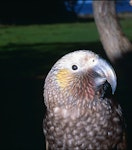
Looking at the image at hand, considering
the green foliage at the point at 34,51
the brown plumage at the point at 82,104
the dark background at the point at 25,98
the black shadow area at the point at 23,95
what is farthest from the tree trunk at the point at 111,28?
the brown plumage at the point at 82,104

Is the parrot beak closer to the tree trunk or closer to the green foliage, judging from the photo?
the tree trunk

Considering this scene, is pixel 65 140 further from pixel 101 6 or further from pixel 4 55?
pixel 4 55

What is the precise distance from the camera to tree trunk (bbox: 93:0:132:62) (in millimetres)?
10375

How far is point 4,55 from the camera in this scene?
1828 centimetres

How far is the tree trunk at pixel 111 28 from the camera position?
10.4 metres

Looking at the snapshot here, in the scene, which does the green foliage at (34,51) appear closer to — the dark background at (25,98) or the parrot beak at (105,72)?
the dark background at (25,98)

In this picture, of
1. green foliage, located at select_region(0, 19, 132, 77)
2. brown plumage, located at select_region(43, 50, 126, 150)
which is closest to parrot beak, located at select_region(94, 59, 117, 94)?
brown plumage, located at select_region(43, 50, 126, 150)

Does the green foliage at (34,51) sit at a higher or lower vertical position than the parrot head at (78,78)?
lower

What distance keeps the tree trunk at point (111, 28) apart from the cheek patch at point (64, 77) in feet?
20.6

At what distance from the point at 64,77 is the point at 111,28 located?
6.48 metres

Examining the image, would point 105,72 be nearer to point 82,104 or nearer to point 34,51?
point 82,104

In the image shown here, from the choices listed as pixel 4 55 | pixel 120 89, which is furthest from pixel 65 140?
pixel 4 55

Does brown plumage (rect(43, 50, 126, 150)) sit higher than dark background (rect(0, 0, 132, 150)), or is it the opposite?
brown plumage (rect(43, 50, 126, 150))

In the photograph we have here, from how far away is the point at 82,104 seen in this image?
414 cm
